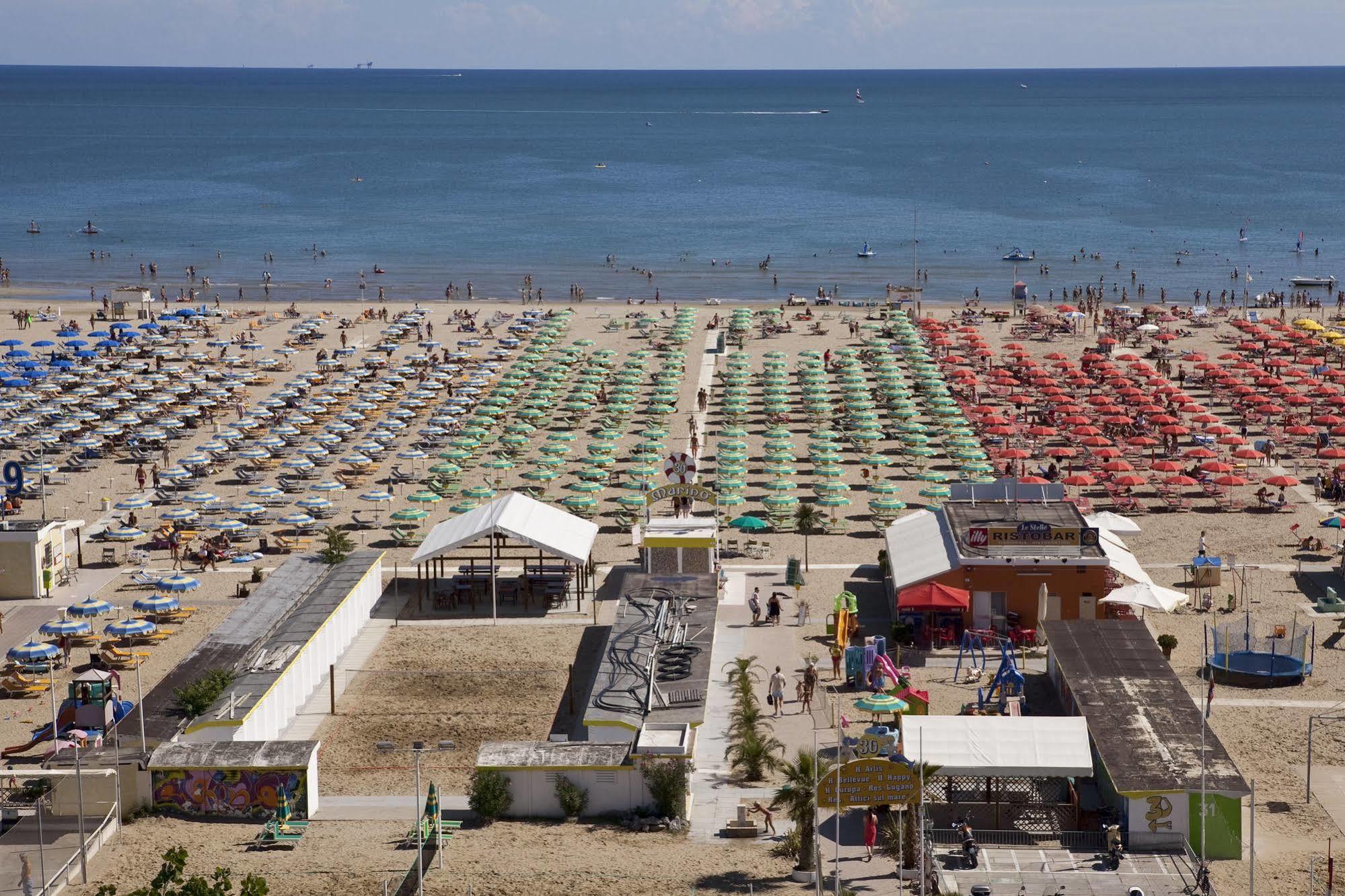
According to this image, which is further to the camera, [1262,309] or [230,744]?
[1262,309]

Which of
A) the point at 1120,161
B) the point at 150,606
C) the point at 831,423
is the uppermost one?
the point at 1120,161

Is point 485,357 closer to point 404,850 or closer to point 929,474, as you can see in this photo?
point 929,474

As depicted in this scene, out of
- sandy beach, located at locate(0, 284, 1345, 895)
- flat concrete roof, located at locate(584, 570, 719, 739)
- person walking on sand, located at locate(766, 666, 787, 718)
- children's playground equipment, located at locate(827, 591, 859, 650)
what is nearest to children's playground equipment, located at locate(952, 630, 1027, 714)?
sandy beach, located at locate(0, 284, 1345, 895)

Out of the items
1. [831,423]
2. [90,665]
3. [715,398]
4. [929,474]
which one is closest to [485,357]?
[715,398]

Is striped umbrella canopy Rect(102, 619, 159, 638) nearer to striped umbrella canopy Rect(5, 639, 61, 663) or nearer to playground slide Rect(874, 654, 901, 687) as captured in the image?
striped umbrella canopy Rect(5, 639, 61, 663)

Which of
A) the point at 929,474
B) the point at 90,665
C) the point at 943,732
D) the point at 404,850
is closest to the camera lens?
the point at 404,850

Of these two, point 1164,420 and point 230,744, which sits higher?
point 1164,420
